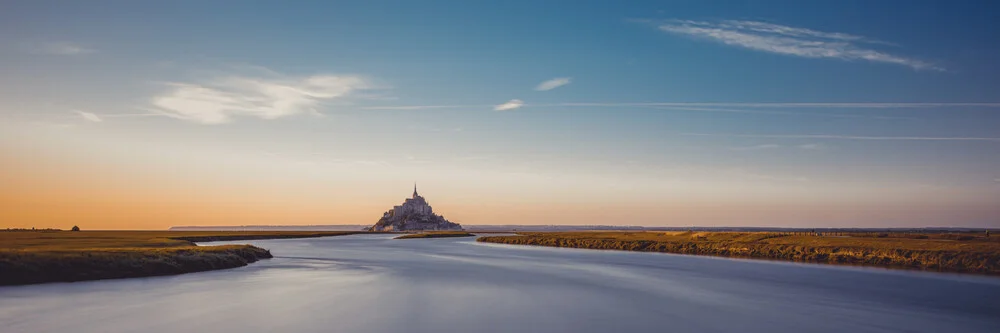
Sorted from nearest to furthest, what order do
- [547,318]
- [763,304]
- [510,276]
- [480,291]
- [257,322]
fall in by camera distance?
[257,322], [547,318], [763,304], [480,291], [510,276]

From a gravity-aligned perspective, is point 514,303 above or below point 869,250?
below

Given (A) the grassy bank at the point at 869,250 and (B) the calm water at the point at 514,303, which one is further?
(A) the grassy bank at the point at 869,250

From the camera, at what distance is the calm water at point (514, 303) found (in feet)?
60.6

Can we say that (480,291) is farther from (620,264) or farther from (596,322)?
(620,264)

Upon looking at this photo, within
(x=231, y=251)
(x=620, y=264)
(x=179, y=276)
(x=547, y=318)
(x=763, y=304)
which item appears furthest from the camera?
(x=620, y=264)

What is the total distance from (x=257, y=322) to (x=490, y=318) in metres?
7.87

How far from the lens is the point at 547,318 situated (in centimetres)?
1995

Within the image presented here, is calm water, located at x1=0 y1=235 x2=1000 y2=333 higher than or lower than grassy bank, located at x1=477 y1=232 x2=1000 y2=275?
lower

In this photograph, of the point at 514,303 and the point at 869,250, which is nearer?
the point at 514,303

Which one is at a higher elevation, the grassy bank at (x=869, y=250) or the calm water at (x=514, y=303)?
the grassy bank at (x=869, y=250)

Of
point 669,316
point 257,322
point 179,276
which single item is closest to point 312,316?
point 257,322

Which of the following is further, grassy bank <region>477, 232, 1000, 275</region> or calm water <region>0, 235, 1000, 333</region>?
grassy bank <region>477, 232, 1000, 275</region>

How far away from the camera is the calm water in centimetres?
1847

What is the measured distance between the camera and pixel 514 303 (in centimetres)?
2406
